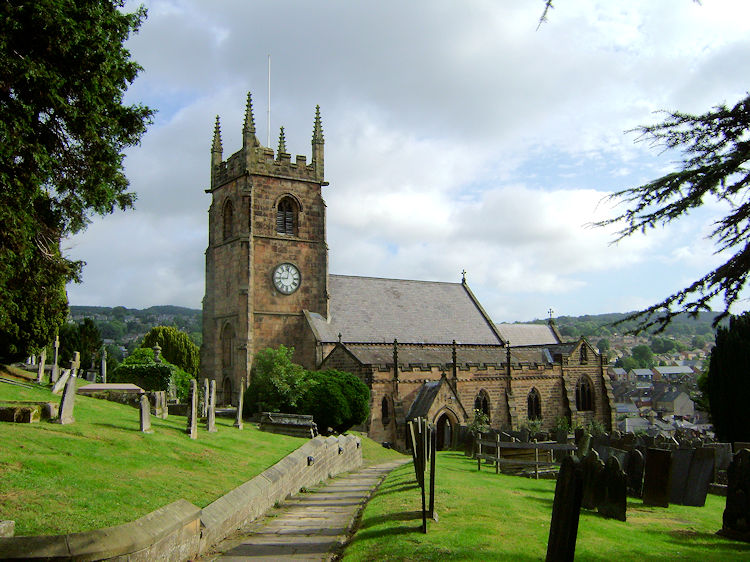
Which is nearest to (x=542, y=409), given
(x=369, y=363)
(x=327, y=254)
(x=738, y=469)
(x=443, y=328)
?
(x=443, y=328)

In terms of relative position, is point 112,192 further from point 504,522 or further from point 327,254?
point 327,254

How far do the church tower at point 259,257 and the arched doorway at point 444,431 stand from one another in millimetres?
8657

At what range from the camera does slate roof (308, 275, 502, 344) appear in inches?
1611

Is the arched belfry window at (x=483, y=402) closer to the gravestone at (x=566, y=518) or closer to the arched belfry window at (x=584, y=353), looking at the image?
the arched belfry window at (x=584, y=353)

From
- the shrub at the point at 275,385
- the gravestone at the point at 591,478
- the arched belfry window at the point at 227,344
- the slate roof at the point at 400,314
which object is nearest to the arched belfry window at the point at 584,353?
the slate roof at the point at 400,314

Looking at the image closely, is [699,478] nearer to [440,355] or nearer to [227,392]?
[440,355]

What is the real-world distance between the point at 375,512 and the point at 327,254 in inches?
1201

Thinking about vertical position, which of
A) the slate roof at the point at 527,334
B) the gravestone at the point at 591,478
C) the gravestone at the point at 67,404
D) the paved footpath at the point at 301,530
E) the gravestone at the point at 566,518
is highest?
the slate roof at the point at 527,334

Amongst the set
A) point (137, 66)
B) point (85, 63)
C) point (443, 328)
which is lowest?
point (443, 328)

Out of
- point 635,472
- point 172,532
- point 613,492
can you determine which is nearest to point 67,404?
point 172,532

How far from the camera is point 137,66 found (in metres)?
14.1

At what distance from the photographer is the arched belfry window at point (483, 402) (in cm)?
4122

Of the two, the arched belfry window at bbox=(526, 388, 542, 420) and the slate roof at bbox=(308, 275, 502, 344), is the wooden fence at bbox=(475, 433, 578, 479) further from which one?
the arched belfry window at bbox=(526, 388, 542, 420)

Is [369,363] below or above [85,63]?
below
